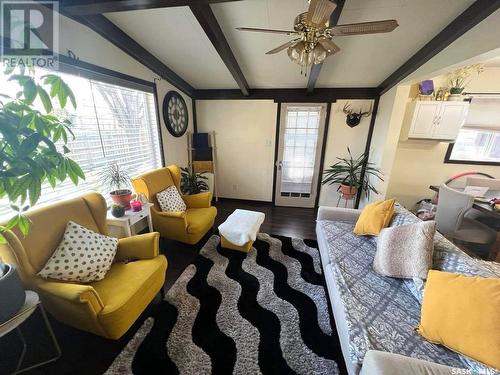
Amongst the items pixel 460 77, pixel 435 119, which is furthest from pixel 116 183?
pixel 460 77

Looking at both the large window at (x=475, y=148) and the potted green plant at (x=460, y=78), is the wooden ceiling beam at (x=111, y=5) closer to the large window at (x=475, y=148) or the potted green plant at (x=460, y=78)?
the potted green plant at (x=460, y=78)

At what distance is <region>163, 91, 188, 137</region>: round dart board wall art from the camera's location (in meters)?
3.01

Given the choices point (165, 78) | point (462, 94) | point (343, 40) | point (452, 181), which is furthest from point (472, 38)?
point (165, 78)

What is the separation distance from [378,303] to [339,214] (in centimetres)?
116

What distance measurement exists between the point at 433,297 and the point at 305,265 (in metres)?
1.18

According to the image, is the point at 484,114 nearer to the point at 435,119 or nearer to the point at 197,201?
the point at 435,119

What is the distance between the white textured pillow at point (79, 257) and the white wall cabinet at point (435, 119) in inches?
156

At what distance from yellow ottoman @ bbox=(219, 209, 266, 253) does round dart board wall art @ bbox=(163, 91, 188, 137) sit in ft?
6.09

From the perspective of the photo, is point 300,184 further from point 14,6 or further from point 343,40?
point 14,6

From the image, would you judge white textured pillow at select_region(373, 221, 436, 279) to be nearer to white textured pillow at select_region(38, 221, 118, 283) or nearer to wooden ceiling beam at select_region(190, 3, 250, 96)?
white textured pillow at select_region(38, 221, 118, 283)

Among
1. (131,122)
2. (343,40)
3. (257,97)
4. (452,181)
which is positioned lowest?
(452,181)

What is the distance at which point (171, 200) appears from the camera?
8.12 feet

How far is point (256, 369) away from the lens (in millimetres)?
1224

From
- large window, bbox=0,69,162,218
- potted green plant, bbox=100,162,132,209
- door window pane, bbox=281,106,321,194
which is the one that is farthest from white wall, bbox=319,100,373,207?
potted green plant, bbox=100,162,132,209
